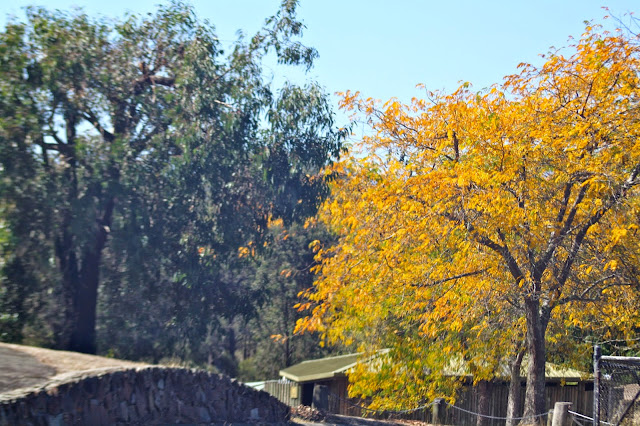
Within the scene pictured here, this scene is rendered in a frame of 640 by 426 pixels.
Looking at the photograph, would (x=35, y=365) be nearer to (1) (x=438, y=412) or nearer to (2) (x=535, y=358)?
(2) (x=535, y=358)

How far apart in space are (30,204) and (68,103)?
101 inches

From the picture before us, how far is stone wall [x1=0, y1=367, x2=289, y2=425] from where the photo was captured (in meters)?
7.53

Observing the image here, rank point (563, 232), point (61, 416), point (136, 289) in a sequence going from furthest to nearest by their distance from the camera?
point (136, 289)
point (563, 232)
point (61, 416)

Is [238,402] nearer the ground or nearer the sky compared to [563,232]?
nearer the ground

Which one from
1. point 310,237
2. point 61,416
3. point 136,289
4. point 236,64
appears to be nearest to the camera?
point 61,416

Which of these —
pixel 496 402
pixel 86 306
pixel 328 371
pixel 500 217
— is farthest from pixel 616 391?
pixel 328 371

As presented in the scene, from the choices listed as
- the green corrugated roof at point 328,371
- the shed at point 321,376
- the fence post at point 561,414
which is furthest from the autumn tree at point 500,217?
the shed at point 321,376

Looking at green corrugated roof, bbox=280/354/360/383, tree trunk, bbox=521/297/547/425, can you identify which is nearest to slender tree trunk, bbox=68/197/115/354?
tree trunk, bbox=521/297/547/425

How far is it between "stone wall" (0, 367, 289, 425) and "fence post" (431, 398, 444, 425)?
33.6ft

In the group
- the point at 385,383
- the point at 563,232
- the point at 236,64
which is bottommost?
the point at 385,383

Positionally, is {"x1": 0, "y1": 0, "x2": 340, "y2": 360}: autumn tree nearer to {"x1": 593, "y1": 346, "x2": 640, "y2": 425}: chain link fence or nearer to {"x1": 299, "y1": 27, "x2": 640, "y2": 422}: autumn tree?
{"x1": 299, "y1": 27, "x2": 640, "y2": 422}: autumn tree

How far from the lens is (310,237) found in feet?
103

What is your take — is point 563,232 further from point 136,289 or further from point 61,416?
point 136,289

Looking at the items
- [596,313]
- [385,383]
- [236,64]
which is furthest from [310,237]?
[596,313]
